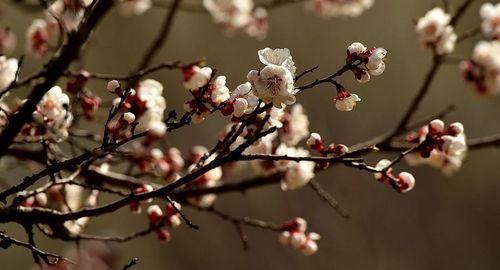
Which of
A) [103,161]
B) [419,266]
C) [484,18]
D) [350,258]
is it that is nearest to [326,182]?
[350,258]

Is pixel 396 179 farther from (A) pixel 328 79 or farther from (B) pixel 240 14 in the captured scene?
(B) pixel 240 14

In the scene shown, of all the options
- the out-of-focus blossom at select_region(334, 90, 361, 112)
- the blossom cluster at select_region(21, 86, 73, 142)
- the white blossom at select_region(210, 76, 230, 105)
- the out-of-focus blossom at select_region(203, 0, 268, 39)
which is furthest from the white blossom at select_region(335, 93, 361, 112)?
the out-of-focus blossom at select_region(203, 0, 268, 39)

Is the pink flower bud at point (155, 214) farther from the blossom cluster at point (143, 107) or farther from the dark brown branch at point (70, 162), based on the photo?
the dark brown branch at point (70, 162)

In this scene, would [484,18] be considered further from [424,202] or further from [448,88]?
[448,88]

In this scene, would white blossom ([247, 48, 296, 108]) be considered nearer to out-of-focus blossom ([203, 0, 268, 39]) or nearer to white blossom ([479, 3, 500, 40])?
white blossom ([479, 3, 500, 40])

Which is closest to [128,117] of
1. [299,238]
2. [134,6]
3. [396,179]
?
[396,179]
